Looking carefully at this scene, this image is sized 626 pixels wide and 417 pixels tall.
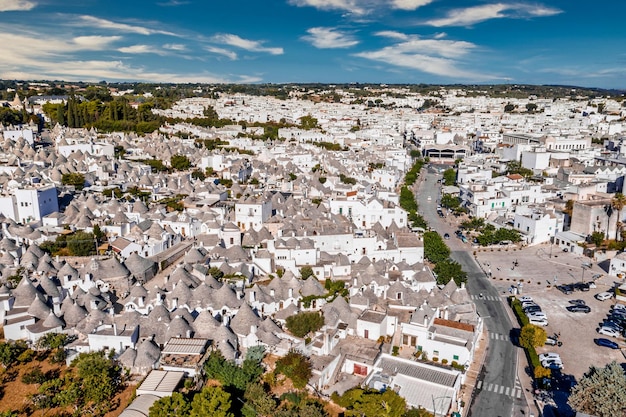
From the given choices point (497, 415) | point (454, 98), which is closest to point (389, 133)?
point (497, 415)

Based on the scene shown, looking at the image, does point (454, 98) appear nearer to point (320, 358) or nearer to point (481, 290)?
point (481, 290)

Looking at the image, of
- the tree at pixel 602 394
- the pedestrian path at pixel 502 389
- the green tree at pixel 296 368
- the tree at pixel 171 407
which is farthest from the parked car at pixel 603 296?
the tree at pixel 171 407

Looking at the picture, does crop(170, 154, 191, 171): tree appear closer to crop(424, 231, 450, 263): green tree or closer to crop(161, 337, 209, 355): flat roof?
crop(424, 231, 450, 263): green tree

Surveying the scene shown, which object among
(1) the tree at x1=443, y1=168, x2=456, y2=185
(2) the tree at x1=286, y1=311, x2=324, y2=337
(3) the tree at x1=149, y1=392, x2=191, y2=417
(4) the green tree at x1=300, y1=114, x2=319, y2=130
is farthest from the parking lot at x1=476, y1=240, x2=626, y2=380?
(4) the green tree at x1=300, y1=114, x2=319, y2=130

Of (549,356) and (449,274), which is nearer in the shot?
(549,356)

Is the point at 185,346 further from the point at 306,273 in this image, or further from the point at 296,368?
the point at 306,273

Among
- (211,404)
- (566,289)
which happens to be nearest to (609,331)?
(566,289)
